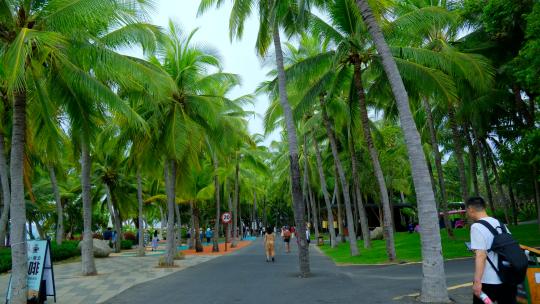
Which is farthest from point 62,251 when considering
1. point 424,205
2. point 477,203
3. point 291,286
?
point 477,203

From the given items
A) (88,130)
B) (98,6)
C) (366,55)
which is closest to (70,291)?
(88,130)

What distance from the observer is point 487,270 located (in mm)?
4504

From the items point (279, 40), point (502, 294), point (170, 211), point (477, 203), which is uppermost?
point (279, 40)

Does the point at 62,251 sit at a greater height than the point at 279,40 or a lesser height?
lesser

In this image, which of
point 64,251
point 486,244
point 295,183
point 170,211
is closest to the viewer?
point 486,244

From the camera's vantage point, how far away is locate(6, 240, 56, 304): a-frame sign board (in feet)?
31.7

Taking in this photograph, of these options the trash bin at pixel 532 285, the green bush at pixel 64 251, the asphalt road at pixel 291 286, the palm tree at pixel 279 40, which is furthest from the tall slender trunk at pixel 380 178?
the green bush at pixel 64 251

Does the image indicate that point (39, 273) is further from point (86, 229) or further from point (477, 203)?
point (477, 203)

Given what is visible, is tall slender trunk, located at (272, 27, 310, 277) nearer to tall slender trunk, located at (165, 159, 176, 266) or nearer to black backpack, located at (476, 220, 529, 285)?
tall slender trunk, located at (165, 159, 176, 266)

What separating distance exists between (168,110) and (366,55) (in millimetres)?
8551

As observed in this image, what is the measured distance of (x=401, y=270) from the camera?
14.0 meters

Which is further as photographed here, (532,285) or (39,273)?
(39,273)

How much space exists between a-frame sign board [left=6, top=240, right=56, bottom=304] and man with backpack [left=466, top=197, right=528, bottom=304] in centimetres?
876

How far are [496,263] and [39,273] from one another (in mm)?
9068
